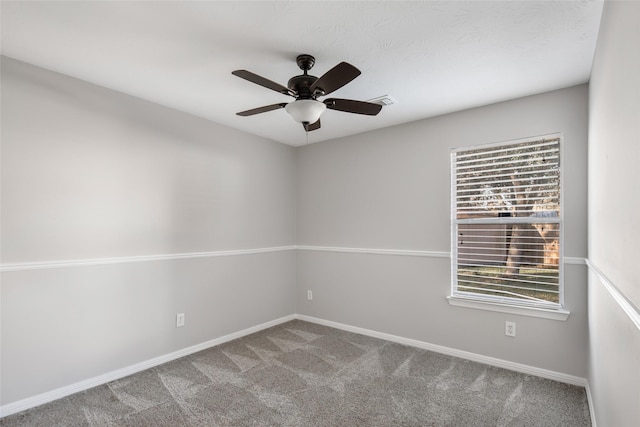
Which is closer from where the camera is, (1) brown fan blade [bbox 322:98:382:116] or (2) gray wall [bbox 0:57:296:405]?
(1) brown fan blade [bbox 322:98:382:116]

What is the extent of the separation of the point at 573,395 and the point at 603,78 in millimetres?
2261

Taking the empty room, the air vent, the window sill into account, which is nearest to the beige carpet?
the empty room

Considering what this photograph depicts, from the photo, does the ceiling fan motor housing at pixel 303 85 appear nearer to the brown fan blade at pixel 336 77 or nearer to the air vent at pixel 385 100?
the brown fan blade at pixel 336 77

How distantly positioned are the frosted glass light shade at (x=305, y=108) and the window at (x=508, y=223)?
1783 millimetres

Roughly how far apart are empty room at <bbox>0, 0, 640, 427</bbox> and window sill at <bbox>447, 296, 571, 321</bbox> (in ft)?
0.09

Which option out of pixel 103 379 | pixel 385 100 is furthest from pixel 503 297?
pixel 103 379

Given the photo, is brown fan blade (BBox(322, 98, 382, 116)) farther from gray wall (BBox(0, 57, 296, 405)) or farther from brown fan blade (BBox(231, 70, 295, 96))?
gray wall (BBox(0, 57, 296, 405))

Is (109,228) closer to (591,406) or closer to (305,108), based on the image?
(305,108)

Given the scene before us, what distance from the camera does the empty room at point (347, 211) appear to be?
1.78 m

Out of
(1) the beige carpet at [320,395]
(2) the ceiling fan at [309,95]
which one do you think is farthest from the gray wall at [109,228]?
(2) the ceiling fan at [309,95]

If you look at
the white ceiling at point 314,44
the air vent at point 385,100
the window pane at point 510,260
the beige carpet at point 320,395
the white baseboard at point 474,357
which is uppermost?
the white ceiling at point 314,44

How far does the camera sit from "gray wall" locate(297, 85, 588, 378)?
8.72 ft

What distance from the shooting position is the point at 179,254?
3232 mm

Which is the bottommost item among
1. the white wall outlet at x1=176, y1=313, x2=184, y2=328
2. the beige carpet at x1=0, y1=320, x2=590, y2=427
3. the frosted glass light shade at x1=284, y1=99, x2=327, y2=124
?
the beige carpet at x1=0, y1=320, x2=590, y2=427
